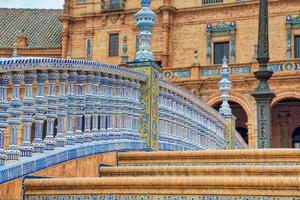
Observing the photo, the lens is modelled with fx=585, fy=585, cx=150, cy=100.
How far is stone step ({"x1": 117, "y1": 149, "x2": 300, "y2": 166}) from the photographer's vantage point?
6.23m

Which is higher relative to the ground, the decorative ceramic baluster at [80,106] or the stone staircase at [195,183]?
the decorative ceramic baluster at [80,106]

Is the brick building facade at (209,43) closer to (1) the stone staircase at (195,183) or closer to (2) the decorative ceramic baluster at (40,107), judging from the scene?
Result: (1) the stone staircase at (195,183)

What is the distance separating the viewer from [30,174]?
540 cm

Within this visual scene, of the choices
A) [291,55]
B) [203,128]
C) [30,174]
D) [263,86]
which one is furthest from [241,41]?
[30,174]

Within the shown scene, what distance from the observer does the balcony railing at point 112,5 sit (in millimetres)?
35906

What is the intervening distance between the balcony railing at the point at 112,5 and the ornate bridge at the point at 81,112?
1046 inches

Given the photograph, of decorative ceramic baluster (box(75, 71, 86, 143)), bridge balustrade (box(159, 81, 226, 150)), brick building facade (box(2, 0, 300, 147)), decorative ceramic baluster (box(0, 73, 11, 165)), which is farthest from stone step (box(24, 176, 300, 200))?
brick building facade (box(2, 0, 300, 147))

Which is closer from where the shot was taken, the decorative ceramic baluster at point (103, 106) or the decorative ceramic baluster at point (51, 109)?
the decorative ceramic baluster at point (51, 109)

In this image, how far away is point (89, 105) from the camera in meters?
6.95

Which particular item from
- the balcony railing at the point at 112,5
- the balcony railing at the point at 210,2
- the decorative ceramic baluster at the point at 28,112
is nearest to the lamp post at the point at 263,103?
the decorative ceramic baluster at the point at 28,112

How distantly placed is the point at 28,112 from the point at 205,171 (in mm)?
1832

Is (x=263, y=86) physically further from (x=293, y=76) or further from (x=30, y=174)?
(x=293, y=76)

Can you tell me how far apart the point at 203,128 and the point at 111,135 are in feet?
12.0

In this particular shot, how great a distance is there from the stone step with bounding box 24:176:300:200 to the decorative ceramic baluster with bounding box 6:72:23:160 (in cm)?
29
